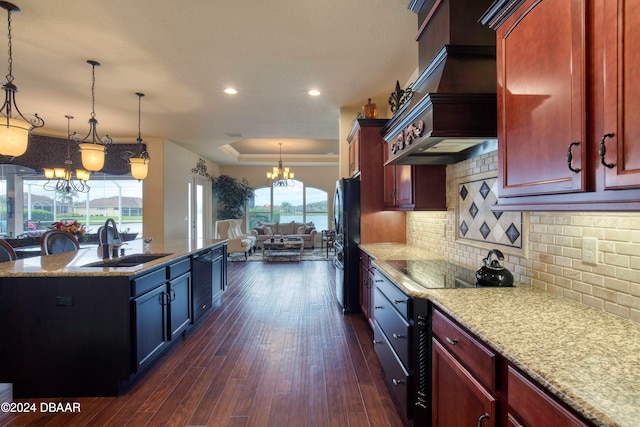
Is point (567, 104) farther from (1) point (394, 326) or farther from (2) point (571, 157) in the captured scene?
(1) point (394, 326)

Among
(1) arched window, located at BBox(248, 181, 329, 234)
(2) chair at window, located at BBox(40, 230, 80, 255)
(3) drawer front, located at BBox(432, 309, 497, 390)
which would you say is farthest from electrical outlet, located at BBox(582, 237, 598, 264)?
(1) arched window, located at BBox(248, 181, 329, 234)

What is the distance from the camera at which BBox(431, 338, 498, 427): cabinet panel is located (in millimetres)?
1094

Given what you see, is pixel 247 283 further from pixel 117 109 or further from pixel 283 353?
pixel 117 109

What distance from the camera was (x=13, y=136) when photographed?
2297 mm

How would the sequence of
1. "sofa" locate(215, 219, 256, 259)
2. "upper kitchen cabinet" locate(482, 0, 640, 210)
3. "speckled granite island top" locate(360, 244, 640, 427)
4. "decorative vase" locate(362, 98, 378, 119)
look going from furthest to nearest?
"sofa" locate(215, 219, 256, 259) < "decorative vase" locate(362, 98, 378, 119) < "upper kitchen cabinet" locate(482, 0, 640, 210) < "speckled granite island top" locate(360, 244, 640, 427)

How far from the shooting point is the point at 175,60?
319 centimetres

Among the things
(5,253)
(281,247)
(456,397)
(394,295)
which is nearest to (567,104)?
(456,397)

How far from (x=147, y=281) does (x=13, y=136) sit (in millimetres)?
1433

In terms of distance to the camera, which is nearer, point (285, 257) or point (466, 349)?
point (466, 349)

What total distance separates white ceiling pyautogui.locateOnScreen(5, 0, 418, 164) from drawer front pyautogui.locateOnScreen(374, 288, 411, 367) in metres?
2.25

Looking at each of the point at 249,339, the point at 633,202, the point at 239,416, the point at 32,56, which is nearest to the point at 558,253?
the point at 633,202

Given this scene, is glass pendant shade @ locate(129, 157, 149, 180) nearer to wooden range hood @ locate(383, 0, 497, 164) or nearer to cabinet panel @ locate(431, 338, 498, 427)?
wooden range hood @ locate(383, 0, 497, 164)

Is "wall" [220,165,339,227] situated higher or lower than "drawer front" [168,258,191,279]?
higher

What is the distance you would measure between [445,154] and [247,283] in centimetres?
418
